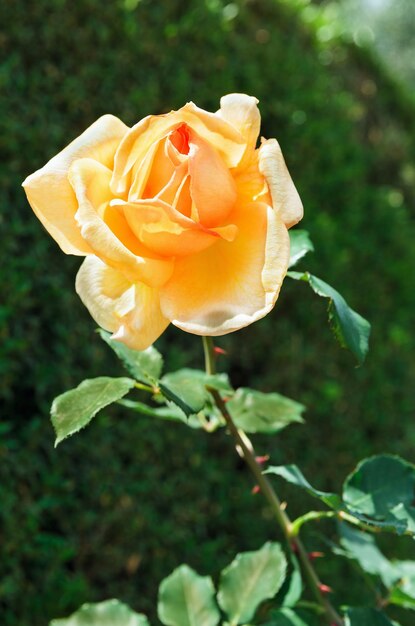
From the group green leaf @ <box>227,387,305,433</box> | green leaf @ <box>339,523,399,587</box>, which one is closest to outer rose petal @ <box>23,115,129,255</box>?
Result: green leaf @ <box>227,387,305,433</box>

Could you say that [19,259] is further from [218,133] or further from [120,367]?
[218,133]

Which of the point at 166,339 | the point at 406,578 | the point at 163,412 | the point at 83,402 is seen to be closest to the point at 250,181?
the point at 83,402

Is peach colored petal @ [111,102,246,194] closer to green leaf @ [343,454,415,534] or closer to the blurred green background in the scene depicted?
green leaf @ [343,454,415,534]

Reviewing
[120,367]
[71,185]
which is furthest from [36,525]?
[71,185]

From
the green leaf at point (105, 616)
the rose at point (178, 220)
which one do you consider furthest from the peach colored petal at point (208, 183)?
the green leaf at point (105, 616)

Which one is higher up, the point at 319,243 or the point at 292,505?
the point at 319,243
